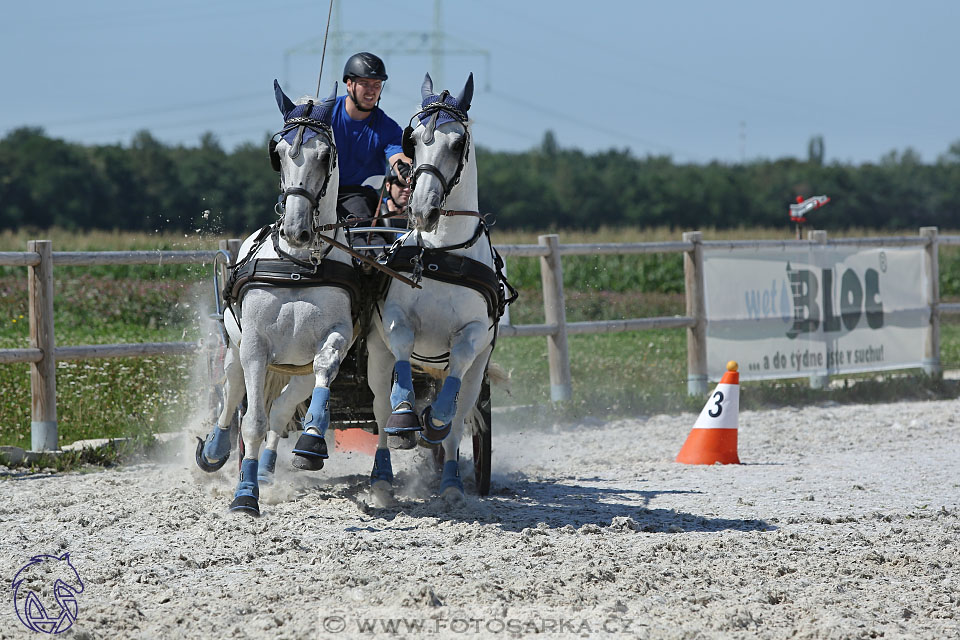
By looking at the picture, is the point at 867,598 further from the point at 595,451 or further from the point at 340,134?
the point at 595,451

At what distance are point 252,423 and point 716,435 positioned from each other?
3429 mm

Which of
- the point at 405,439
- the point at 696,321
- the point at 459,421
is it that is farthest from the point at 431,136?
the point at 696,321

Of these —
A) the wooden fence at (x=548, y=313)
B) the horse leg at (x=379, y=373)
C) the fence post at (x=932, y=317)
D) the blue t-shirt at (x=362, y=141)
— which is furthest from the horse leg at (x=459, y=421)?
the fence post at (x=932, y=317)

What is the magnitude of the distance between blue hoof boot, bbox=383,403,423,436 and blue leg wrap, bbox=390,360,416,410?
0.04 metres

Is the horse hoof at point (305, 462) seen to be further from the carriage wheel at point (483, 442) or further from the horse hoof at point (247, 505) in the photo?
the carriage wheel at point (483, 442)

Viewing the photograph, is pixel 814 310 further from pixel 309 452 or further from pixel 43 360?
pixel 309 452

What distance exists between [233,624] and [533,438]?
5.13 m

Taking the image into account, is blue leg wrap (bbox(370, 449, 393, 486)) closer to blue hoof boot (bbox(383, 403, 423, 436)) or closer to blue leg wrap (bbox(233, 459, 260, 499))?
blue leg wrap (bbox(233, 459, 260, 499))

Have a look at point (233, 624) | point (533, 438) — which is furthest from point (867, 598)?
point (533, 438)

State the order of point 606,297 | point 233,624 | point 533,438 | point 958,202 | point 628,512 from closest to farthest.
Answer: point 233,624 < point 628,512 < point 533,438 < point 606,297 < point 958,202

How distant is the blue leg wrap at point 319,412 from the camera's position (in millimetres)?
4625

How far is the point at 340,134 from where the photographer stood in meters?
5.61

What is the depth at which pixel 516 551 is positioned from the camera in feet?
13.9

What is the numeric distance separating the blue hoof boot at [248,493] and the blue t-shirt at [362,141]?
1.65 meters
